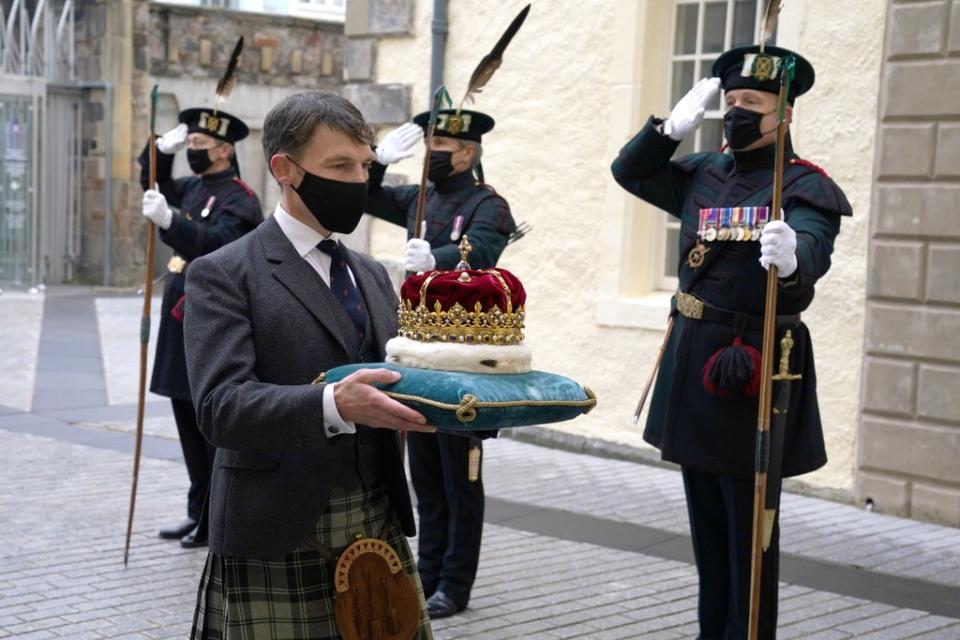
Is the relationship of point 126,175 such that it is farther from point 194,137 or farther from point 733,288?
point 733,288

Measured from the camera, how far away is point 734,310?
4.57m

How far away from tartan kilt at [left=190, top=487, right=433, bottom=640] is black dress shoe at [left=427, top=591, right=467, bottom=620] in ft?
8.09

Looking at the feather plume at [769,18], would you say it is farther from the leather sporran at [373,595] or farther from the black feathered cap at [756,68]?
the leather sporran at [373,595]

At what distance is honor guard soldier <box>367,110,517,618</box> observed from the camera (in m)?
5.62

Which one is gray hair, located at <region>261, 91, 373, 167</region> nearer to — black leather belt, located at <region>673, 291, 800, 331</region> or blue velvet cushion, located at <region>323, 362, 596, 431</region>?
blue velvet cushion, located at <region>323, 362, 596, 431</region>

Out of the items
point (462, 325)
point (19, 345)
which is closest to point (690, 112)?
point (462, 325)

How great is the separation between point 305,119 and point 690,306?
2029 millimetres

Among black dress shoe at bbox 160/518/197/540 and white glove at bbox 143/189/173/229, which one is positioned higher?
white glove at bbox 143/189/173/229

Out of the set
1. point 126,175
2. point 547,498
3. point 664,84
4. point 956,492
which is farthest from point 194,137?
point 126,175

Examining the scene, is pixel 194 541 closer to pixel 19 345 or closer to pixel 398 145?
pixel 398 145

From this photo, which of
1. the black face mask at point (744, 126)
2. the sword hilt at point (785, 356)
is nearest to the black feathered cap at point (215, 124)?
the black face mask at point (744, 126)

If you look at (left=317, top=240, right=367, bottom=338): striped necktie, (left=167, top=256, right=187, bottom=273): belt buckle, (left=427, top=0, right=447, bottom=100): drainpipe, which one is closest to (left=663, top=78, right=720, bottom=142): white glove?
(left=317, top=240, right=367, bottom=338): striped necktie

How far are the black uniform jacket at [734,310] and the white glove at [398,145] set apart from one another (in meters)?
1.63

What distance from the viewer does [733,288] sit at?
456 centimetres
